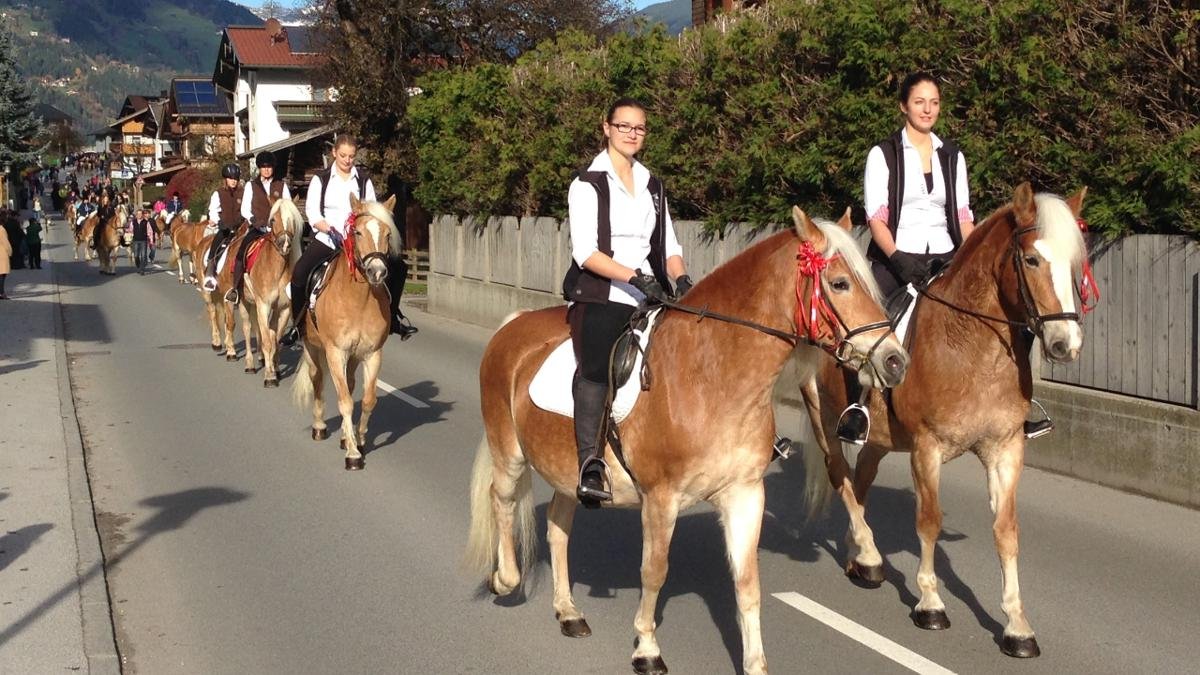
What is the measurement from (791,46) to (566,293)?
9455mm

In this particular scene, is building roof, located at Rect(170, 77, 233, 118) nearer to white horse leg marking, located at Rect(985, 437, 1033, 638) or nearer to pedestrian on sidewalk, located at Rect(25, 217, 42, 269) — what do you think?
pedestrian on sidewalk, located at Rect(25, 217, 42, 269)

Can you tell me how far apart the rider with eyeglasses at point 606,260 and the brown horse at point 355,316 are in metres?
5.17

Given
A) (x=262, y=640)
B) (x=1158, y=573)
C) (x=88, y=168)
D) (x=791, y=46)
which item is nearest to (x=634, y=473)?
(x=262, y=640)

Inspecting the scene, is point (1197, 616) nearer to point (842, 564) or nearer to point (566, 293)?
point (842, 564)

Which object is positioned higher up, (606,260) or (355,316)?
(606,260)

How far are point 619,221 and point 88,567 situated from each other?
3924 millimetres

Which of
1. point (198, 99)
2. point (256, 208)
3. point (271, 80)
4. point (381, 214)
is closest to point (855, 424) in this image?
point (381, 214)

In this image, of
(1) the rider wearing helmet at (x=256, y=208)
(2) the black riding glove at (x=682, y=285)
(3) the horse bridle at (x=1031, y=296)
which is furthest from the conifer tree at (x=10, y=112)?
(3) the horse bridle at (x=1031, y=296)

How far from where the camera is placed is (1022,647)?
6.27 metres

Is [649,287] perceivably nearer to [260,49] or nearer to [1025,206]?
[1025,206]

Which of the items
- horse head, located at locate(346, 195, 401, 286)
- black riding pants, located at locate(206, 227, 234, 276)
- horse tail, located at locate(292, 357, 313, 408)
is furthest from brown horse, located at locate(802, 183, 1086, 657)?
black riding pants, located at locate(206, 227, 234, 276)

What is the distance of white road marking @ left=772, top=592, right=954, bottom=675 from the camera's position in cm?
616

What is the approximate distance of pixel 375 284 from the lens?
11578 millimetres

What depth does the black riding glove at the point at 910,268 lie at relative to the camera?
724cm
